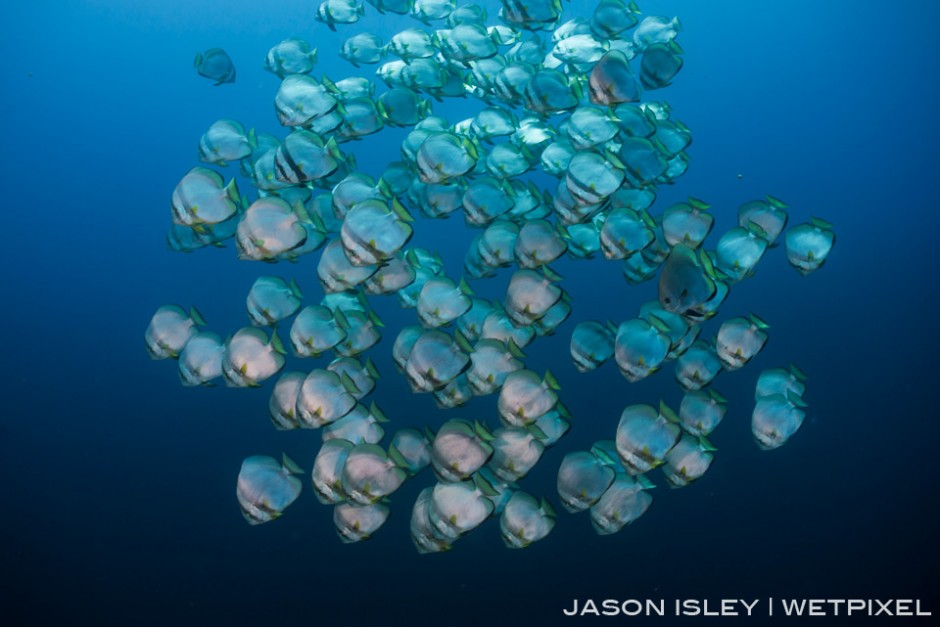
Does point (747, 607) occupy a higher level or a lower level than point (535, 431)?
lower

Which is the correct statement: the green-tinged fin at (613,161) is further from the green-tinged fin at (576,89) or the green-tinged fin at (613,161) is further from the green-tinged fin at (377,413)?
the green-tinged fin at (377,413)

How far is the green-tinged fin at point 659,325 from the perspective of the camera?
322 centimetres

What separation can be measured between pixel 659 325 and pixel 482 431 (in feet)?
3.20

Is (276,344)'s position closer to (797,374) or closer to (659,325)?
(659,325)

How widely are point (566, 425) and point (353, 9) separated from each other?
114 inches

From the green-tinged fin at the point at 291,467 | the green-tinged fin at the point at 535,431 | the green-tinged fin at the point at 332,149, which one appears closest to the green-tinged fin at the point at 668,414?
the green-tinged fin at the point at 535,431

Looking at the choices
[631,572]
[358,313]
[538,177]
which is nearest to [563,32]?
[358,313]

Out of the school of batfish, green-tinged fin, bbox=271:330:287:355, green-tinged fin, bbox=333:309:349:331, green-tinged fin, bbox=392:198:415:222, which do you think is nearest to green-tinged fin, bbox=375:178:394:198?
the school of batfish

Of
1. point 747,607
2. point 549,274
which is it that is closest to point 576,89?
point 549,274

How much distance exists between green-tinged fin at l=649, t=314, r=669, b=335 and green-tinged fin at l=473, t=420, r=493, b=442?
0.93m

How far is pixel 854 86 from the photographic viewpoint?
9523 millimetres

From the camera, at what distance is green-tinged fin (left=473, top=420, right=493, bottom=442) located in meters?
3.06

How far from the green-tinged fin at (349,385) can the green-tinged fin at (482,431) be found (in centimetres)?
59

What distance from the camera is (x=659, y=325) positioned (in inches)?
127
